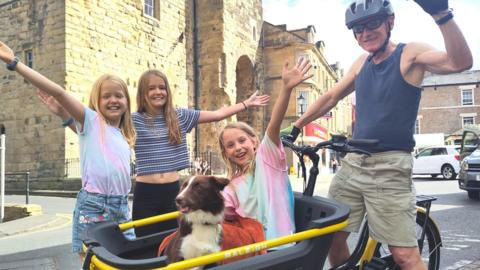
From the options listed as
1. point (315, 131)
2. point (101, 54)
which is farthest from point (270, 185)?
point (315, 131)

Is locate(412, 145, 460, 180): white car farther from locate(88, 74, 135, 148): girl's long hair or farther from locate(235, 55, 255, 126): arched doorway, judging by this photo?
locate(88, 74, 135, 148): girl's long hair

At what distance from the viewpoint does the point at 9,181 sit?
54.5 ft

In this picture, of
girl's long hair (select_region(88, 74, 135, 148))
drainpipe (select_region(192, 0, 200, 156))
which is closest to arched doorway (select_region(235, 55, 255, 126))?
drainpipe (select_region(192, 0, 200, 156))

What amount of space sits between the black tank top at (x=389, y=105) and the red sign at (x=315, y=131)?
2853 centimetres

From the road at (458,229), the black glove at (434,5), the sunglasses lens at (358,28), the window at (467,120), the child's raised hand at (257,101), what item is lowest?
the road at (458,229)

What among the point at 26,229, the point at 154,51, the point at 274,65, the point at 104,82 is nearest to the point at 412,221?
the point at 104,82

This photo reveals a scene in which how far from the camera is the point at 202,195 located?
2.31 m

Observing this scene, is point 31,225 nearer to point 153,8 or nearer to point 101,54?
point 101,54

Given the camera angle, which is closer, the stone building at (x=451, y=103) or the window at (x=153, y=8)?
the window at (x=153, y=8)

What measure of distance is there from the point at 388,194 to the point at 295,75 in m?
0.92

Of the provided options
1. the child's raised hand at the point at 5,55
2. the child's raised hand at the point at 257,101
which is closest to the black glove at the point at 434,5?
the child's raised hand at the point at 257,101

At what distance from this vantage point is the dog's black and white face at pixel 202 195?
2238 mm

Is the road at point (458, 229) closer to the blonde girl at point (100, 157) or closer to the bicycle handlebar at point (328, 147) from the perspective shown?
the bicycle handlebar at point (328, 147)

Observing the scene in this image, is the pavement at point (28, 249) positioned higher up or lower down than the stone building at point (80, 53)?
lower down
